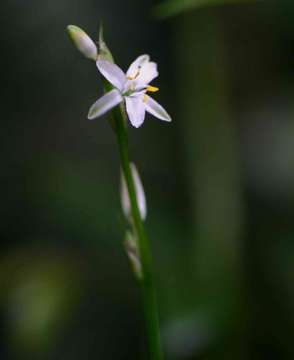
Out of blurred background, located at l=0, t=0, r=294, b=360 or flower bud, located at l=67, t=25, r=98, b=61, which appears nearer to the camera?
flower bud, located at l=67, t=25, r=98, b=61

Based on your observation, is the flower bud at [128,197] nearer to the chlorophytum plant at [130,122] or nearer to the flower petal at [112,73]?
the chlorophytum plant at [130,122]

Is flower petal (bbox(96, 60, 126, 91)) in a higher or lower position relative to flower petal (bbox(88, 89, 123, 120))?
higher

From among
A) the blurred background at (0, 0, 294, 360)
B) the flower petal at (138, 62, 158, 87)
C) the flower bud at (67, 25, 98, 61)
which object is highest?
the flower bud at (67, 25, 98, 61)

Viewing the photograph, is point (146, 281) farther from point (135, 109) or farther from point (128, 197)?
point (135, 109)

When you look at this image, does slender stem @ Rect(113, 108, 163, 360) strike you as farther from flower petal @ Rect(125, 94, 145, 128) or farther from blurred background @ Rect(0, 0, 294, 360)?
blurred background @ Rect(0, 0, 294, 360)

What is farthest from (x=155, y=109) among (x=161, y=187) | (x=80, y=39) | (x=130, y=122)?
(x=161, y=187)

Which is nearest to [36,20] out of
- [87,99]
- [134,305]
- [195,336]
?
[87,99]

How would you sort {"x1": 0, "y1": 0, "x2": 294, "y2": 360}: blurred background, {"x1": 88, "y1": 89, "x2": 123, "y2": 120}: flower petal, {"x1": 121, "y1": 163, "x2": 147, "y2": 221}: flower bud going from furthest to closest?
{"x1": 0, "y1": 0, "x2": 294, "y2": 360}: blurred background → {"x1": 121, "y1": 163, "x2": 147, "y2": 221}: flower bud → {"x1": 88, "y1": 89, "x2": 123, "y2": 120}: flower petal

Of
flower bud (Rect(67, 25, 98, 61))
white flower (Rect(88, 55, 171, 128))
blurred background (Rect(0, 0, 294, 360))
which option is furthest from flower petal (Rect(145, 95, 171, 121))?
blurred background (Rect(0, 0, 294, 360))

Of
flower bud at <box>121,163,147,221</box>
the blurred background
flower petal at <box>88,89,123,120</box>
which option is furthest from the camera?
the blurred background
